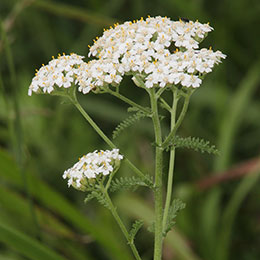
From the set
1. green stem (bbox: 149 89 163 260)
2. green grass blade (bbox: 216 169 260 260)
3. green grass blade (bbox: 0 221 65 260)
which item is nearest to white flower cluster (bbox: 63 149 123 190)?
green stem (bbox: 149 89 163 260)

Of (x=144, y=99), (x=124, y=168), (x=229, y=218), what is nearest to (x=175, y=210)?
(x=229, y=218)

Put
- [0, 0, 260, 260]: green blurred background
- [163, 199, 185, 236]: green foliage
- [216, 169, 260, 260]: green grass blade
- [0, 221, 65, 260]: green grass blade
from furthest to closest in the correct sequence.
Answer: [216, 169, 260, 260]: green grass blade, [0, 0, 260, 260]: green blurred background, [0, 221, 65, 260]: green grass blade, [163, 199, 185, 236]: green foliage

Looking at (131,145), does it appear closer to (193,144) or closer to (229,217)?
(229,217)

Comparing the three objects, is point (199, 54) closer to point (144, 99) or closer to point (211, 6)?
point (144, 99)

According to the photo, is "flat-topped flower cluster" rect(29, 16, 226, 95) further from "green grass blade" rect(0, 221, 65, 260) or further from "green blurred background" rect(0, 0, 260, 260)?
"green blurred background" rect(0, 0, 260, 260)

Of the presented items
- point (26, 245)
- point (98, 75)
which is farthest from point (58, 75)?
point (26, 245)

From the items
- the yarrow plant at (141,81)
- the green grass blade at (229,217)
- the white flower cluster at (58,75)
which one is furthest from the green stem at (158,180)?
the green grass blade at (229,217)

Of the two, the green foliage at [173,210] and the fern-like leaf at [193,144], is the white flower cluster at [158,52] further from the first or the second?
the green foliage at [173,210]
